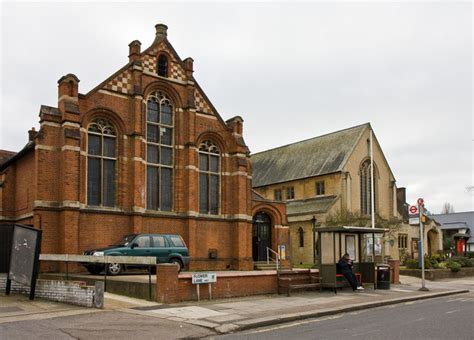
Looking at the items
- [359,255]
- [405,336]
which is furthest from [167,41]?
[405,336]

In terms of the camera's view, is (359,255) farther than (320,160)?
No

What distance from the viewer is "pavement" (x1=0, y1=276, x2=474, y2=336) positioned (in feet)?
42.2

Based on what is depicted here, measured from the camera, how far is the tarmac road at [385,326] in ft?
36.9

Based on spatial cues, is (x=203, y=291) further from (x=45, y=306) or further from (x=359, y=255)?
(x=359, y=255)

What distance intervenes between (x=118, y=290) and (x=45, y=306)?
311cm

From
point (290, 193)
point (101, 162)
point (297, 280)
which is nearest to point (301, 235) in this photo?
point (290, 193)

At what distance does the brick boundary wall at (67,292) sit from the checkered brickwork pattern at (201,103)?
47.9 feet

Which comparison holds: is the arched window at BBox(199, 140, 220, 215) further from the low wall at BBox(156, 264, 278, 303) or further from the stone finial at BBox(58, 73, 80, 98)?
the low wall at BBox(156, 264, 278, 303)

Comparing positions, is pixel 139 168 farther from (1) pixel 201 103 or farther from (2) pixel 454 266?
(2) pixel 454 266

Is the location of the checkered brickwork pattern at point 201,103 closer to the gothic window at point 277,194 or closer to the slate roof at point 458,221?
the gothic window at point 277,194

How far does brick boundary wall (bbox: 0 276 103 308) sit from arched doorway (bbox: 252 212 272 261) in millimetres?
16980

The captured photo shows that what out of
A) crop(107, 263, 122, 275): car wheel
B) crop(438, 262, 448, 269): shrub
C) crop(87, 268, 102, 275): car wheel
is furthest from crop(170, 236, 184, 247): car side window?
crop(438, 262, 448, 269): shrub

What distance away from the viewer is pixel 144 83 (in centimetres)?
2652

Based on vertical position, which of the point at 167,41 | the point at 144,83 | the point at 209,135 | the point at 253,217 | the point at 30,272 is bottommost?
the point at 30,272
